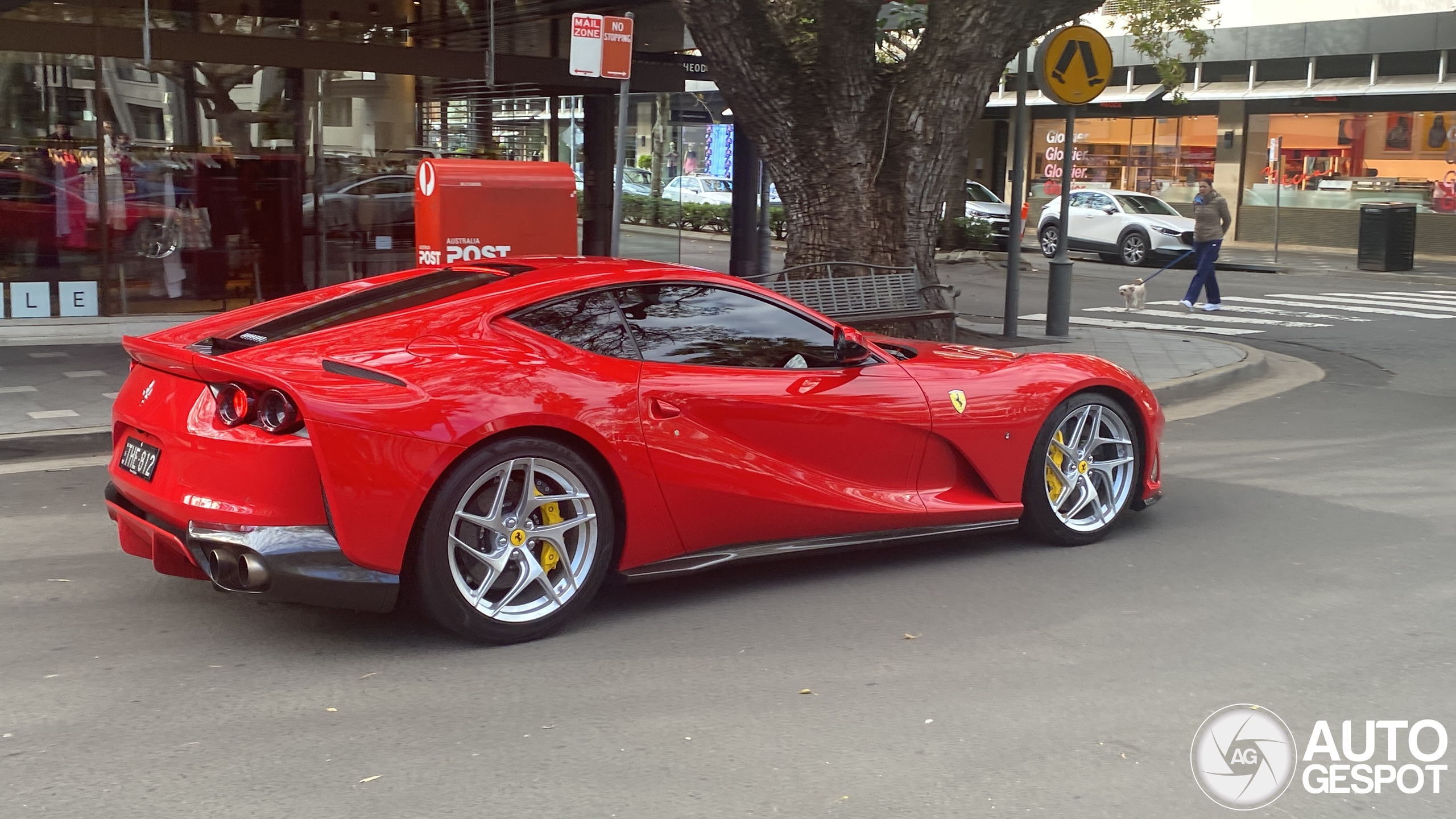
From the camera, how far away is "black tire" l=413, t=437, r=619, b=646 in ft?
14.9

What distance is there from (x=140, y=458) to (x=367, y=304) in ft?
3.26

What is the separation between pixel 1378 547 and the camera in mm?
6289

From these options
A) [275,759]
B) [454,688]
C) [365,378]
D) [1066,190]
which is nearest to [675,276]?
[365,378]

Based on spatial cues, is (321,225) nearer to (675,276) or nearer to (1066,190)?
(1066,190)

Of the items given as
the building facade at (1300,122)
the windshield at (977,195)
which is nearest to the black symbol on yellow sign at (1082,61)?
the windshield at (977,195)

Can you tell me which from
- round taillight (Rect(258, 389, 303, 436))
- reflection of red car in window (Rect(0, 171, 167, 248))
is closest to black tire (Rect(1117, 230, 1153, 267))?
reflection of red car in window (Rect(0, 171, 167, 248))

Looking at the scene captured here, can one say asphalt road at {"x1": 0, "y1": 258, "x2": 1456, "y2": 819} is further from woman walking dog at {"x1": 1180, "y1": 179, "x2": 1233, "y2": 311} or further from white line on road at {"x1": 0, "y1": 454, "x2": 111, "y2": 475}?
woman walking dog at {"x1": 1180, "y1": 179, "x2": 1233, "y2": 311}

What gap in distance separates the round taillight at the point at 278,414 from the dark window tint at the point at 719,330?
4.35ft

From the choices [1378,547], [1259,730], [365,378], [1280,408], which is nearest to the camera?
[1259,730]

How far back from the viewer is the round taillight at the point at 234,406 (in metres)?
4.43

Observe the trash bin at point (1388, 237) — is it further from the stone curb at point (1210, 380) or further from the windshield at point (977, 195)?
the stone curb at point (1210, 380)

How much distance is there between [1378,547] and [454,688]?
167 inches

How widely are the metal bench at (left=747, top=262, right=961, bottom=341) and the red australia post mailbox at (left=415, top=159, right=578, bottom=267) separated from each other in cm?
168

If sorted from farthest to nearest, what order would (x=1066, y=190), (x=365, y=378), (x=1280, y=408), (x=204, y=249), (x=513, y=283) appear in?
(x=204, y=249) → (x=1066, y=190) → (x=1280, y=408) → (x=513, y=283) → (x=365, y=378)
